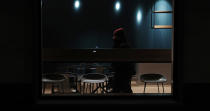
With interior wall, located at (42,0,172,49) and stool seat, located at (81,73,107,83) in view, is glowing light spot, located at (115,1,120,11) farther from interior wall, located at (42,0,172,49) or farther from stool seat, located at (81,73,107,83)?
stool seat, located at (81,73,107,83)

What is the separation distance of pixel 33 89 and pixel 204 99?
1.76 m

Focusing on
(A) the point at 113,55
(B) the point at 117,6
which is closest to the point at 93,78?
(A) the point at 113,55

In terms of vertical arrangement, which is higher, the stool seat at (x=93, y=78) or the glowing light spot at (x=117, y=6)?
the glowing light spot at (x=117, y=6)

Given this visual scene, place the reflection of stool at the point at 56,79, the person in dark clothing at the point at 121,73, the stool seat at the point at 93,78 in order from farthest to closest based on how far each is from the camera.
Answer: the person in dark clothing at the point at 121,73
the stool seat at the point at 93,78
the reflection of stool at the point at 56,79

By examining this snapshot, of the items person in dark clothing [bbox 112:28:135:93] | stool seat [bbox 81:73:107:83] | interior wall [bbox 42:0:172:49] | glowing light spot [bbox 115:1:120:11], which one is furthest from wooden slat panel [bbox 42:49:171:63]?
glowing light spot [bbox 115:1:120:11]

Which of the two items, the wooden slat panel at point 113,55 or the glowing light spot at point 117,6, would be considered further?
the glowing light spot at point 117,6

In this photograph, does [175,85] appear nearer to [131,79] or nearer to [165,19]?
[131,79]

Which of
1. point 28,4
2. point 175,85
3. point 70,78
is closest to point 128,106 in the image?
point 175,85

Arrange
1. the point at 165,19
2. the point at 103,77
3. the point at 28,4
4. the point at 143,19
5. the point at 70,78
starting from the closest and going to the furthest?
the point at 28,4 → the point at 103,77 → the point at 70,78 → the point at 165,19 → the point at 143,19

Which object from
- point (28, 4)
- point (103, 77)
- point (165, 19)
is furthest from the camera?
point (165, 19)

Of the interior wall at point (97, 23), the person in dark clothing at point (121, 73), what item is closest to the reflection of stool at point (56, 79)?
the person in dark clothing at point (121, 73)

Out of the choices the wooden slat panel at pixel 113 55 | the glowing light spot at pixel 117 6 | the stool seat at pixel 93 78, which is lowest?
the stool seat at pixel 93 78

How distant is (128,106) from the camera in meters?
2.20

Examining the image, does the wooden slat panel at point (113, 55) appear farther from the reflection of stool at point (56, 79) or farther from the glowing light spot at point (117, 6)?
the glowing light spot at point (117, 6)
